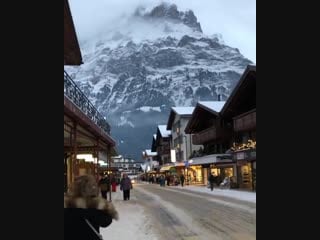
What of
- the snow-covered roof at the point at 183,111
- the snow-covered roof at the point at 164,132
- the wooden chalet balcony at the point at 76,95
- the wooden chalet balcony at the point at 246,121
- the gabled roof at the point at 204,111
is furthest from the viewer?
the snow-covered roof at the point at 164,132

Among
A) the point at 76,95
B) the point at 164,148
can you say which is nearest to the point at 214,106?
the point at 76,95

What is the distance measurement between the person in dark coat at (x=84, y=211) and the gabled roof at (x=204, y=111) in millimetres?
50646

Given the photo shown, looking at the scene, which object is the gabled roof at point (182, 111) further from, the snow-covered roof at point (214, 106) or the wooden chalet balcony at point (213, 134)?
the snow-covered roof at point (214, 106)

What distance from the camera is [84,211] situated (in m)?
4.59

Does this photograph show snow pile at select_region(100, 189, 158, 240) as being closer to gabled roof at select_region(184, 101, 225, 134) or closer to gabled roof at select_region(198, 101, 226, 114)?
gabled roof at select_region(184, 101, 225, 134)

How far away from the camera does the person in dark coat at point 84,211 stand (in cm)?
448

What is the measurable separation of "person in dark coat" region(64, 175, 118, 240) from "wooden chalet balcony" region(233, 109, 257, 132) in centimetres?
3616

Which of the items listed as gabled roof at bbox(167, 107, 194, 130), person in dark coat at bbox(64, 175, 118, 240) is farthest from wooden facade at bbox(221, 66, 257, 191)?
person in dark coat at bbox(64, 175, 118, 240)

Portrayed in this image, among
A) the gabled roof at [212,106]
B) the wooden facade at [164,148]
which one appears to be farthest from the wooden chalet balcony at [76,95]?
the wooden facade at [164,148]

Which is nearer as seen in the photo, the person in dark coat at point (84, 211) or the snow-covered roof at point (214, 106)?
the person in dark coat at point (84, 211)

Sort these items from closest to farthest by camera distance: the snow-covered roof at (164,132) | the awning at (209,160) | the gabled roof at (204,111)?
the awning at (209,160), the gabled roof at (204,111), the snow-covered roof at (164,132)

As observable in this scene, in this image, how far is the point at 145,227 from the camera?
53.6 ft
